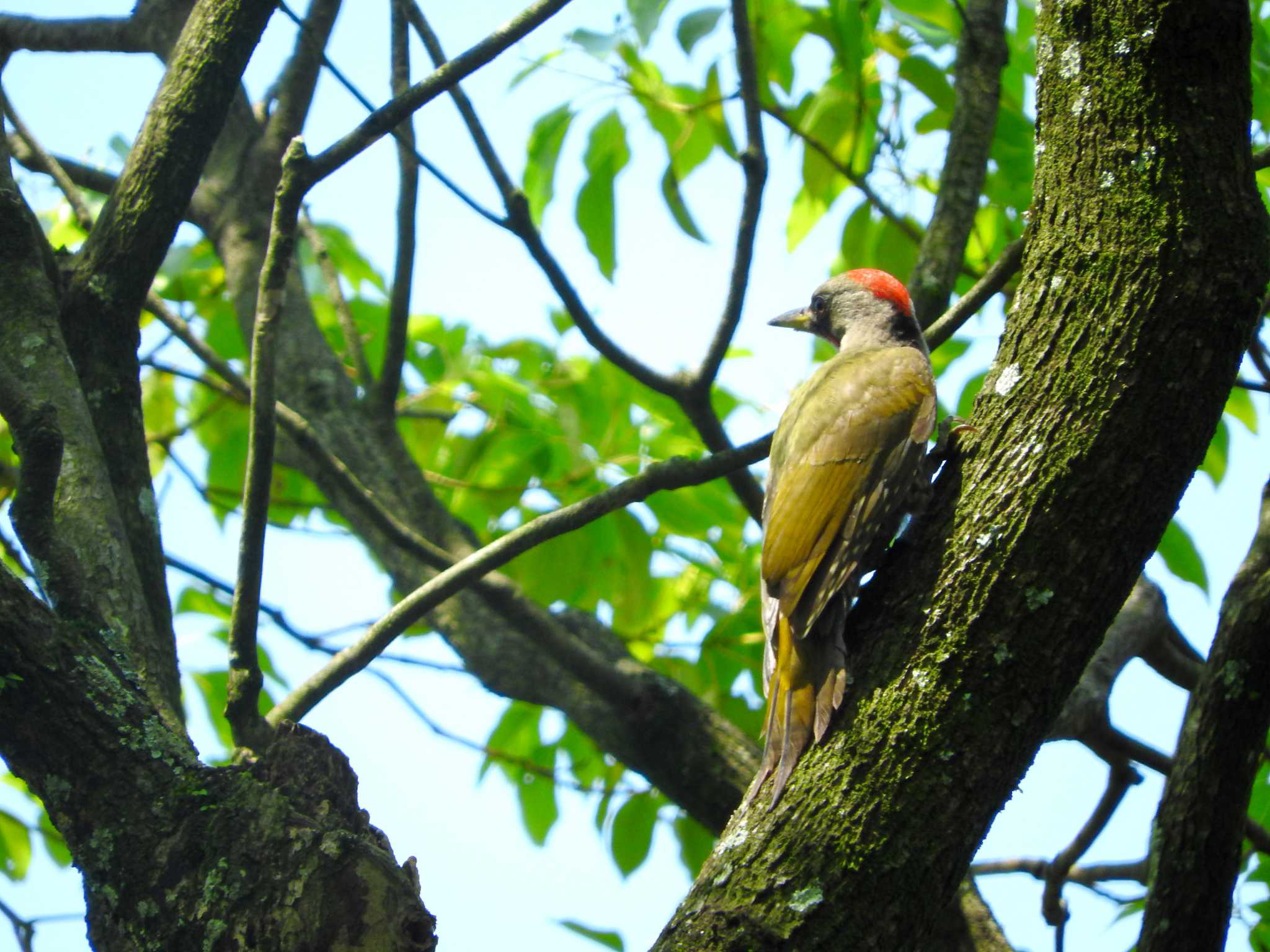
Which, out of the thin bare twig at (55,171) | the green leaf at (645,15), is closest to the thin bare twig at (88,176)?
the thin bare twig at (55,171)

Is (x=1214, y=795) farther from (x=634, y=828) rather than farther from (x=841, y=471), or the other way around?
(x=634, y=828)

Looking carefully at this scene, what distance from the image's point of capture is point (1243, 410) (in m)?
4.28

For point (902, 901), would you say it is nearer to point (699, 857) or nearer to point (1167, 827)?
point (1167, 827)

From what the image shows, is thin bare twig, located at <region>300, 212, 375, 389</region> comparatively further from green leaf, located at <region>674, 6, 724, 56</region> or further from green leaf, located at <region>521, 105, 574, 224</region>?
green leaf, located at <region>674, 6, 724, 56</region>

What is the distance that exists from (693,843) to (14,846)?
2.43 m

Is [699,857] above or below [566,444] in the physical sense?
below

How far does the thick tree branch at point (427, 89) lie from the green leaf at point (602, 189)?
1.00 metres

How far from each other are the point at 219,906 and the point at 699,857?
254 cm

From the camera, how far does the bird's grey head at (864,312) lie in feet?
12.3

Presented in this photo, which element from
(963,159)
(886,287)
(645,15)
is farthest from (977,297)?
(645,15)

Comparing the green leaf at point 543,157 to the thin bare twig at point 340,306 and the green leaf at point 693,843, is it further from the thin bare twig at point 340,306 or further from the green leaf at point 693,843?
the green leaf at point 693,843

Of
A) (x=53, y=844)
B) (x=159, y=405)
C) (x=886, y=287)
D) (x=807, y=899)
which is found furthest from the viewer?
(x=159, y=405)

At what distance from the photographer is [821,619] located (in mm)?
2551

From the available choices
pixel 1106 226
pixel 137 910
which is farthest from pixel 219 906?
pixel 1106 226
